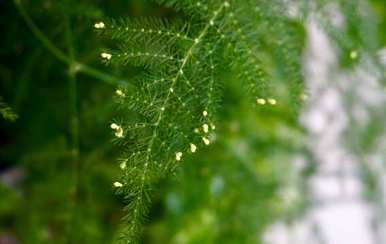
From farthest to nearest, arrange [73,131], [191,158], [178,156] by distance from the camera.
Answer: [191,158] → [73,131] → [178,156]

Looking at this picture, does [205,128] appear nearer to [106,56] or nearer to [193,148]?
[193,148]

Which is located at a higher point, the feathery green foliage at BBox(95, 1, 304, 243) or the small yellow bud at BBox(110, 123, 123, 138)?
the feathery green foliage at BBox(95, 1, 304, 243)

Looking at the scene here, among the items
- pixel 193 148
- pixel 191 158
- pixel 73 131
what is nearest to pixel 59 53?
pixel 73 131

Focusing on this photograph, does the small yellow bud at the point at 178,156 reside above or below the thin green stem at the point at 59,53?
below

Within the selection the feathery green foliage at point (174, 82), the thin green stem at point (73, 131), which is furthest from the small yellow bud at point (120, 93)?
the thin green stem at point (73, 131)

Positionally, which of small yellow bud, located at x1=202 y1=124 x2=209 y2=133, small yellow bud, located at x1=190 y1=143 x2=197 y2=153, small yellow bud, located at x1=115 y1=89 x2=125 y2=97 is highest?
small yellow bud, located at x1=202 y1=124 x2=209 y2=133

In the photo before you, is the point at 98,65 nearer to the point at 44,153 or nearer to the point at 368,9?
the point at 44,153

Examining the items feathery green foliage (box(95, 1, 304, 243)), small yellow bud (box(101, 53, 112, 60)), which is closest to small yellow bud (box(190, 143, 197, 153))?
feathery green foliage (box(95, 1, 304, 243))

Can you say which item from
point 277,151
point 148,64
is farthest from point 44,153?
point 148,64

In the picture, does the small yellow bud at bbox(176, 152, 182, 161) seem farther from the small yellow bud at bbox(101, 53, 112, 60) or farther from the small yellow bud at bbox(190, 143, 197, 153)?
the small yellow bud at bbox(101, 53, 112, 60)

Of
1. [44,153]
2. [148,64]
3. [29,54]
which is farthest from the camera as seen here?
[44,153]

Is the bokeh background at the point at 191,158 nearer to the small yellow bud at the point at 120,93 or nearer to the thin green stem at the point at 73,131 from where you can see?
the thin green stem at the point at 73,131
